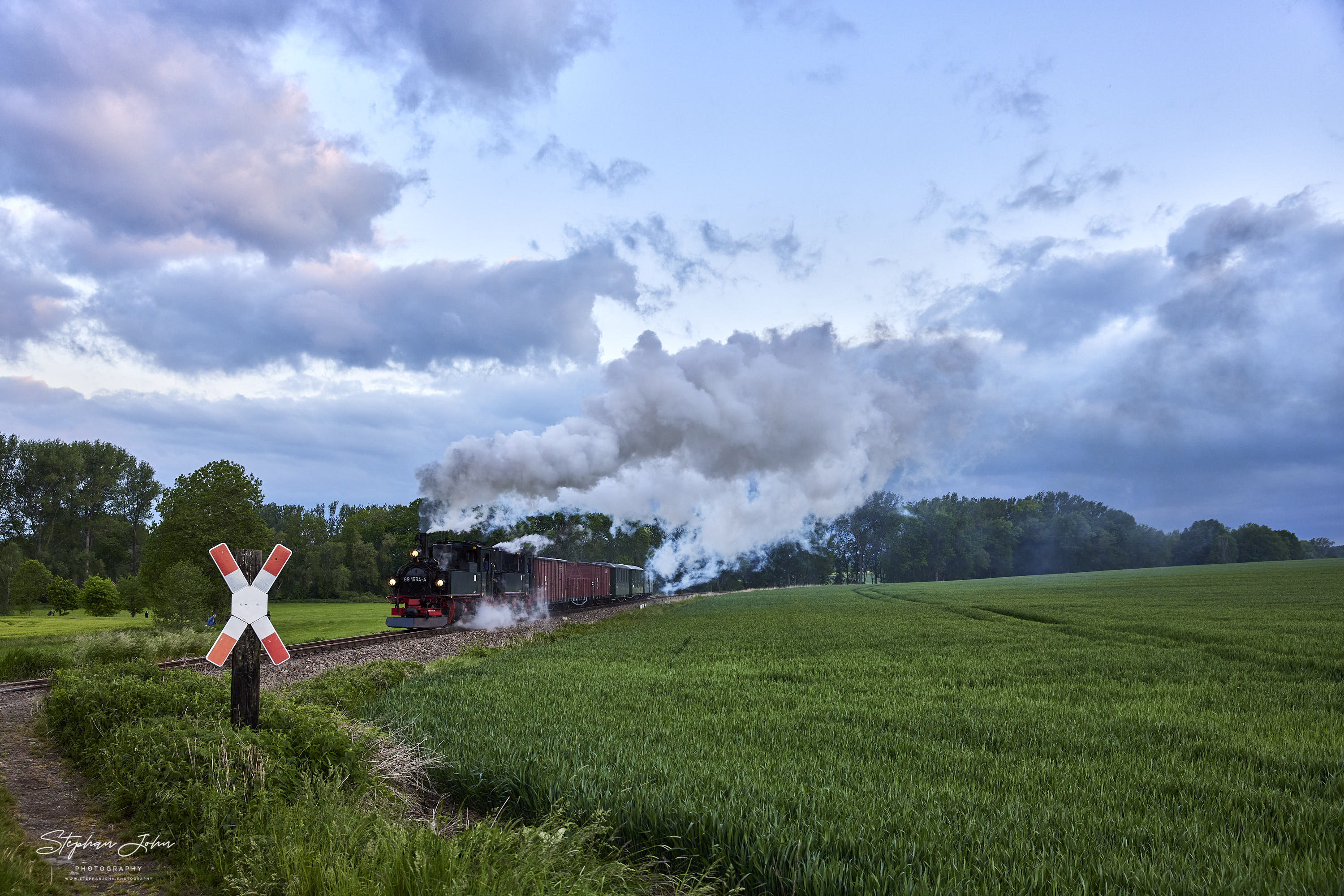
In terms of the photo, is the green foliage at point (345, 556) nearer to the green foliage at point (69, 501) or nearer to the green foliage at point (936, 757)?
the green foliage at point (69, 501)

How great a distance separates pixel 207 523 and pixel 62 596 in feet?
85.0

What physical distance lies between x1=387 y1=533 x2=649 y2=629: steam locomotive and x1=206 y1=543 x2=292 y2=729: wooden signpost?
22.3 m

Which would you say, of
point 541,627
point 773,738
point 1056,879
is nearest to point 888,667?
point 773,738

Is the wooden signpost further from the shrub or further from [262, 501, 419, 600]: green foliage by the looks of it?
[262, 501, 419, 600]: green foliage

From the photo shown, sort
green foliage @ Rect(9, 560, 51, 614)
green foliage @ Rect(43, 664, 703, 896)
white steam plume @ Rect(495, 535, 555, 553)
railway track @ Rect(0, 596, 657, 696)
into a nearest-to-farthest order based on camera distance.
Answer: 1. green foliage @ Rect(43, 664, 703, 896)
2. railway track @ Rect(0, 596, 657, 696)
3. white steam plume @ Rect(495, 535, 555, 553)
4. green foliage @ Rect(9, 560, 51, 614)

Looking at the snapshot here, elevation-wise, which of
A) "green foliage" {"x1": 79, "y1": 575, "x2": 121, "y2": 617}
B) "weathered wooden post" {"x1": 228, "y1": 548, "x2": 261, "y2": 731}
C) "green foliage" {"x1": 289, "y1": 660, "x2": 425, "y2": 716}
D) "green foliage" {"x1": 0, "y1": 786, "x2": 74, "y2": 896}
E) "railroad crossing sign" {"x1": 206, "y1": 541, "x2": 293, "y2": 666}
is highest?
"railroad crossing sign" {"x1": 206, "y1": 541, "x2": 293, "y2": 666}

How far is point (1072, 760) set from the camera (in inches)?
300

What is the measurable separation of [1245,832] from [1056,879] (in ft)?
6.93

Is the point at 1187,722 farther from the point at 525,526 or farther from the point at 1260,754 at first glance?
the point at 525,526

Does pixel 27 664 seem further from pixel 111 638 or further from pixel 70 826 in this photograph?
pixel 70 826

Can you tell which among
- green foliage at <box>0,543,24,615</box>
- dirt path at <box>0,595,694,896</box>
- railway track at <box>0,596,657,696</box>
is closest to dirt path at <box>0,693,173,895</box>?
dirt path at <box>0,595,694,896</box>

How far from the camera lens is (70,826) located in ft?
19.7

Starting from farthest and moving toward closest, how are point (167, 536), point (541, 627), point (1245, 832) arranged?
point (167, 536) < point (541, 627) < point (1245, 832)

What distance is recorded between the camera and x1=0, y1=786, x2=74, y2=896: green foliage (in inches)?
168
